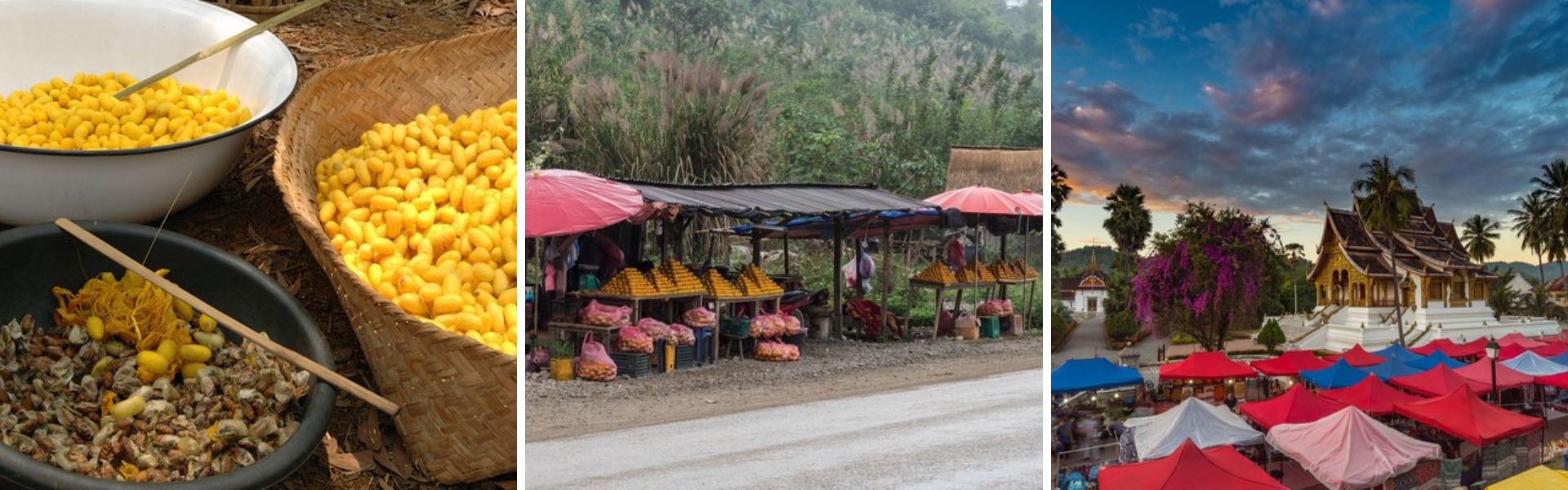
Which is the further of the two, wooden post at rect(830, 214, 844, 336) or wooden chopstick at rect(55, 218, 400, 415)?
wooden post at rect(830, 214, 844, 336)

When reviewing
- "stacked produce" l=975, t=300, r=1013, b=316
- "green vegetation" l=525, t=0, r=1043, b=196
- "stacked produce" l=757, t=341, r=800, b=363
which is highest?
"green vegetation" l=525, t=0, r=1043, b=196

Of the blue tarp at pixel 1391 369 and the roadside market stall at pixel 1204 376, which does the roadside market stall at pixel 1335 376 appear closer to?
the blue tarp at pixel 1391 369

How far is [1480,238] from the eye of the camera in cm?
327

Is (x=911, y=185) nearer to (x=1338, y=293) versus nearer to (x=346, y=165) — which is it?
(x=1338, y=293)

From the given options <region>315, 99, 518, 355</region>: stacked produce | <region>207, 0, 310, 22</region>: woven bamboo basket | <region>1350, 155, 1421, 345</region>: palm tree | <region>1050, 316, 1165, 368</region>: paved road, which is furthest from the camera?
<region>207, 0, 310, 22</region>: woven bamboo basket

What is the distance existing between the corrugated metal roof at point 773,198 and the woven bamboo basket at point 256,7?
1.12 metres

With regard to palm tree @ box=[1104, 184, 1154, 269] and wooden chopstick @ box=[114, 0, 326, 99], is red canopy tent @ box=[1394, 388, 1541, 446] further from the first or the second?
wooden chopstick @ box=[114, 0, 326, 99]

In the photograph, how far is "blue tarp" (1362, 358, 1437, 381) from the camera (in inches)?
127

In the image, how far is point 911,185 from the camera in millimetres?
4008

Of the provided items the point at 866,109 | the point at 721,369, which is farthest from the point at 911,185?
the point at 721,369

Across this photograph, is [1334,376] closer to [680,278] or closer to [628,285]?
[680,278]

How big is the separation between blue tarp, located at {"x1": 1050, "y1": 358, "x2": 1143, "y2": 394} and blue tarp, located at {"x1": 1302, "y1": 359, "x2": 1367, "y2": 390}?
533 mm

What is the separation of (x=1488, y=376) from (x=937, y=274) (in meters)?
1.72

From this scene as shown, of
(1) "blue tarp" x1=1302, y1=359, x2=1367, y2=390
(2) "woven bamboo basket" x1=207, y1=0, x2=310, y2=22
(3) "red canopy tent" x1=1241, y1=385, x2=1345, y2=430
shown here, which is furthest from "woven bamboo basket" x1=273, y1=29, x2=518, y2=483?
(1) "blue tarp" x1=1302, y1=359, x2=1367, y2=390
